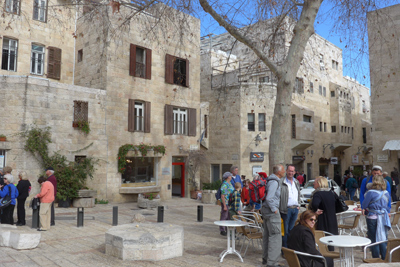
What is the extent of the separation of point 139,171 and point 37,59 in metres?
7.98

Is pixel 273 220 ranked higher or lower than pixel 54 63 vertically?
lower

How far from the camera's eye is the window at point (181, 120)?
19781mm

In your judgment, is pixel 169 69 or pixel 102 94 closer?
pixel 102 94

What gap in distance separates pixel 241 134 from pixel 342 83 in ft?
55.0

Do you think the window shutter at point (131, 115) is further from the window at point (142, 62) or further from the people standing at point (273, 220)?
the people standing at point (273, 220)

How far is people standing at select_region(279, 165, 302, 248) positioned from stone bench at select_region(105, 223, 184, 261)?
2160mm

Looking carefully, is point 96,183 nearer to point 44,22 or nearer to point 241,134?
point 44,22

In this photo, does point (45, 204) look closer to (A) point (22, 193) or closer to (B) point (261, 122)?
(A) point (22, 193)

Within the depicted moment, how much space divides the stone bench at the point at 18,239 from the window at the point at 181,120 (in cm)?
1261

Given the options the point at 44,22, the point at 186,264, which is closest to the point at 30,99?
the point at 44,22

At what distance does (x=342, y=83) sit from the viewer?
3419cm

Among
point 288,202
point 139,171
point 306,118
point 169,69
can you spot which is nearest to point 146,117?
point 139,171

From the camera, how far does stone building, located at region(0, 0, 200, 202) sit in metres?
14.6

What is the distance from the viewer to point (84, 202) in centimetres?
1495
